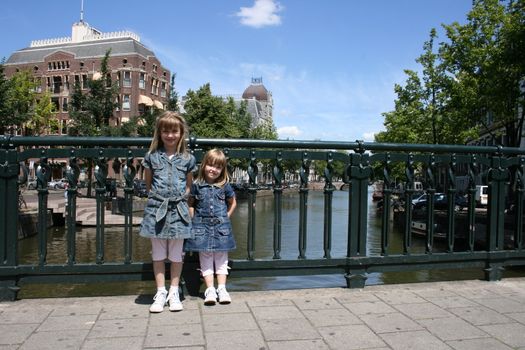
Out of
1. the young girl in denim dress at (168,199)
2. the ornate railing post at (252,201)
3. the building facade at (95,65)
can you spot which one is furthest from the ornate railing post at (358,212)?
the building facade at (95,65)

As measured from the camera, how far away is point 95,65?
67.6m

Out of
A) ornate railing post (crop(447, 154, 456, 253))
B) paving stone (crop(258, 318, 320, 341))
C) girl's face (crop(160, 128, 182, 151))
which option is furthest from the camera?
ornate railing post (crop(447, 154, 456, 253))

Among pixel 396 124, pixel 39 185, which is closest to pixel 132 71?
pixel 396 124

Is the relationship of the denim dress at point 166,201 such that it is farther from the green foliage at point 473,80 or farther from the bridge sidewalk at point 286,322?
the green foliage at point 473,80

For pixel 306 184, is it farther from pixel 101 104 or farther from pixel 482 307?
pixel 101 104

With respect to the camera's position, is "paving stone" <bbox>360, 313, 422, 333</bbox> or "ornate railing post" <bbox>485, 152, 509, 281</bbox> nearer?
"paving stone" <bbox>360, 313, 422, 333</bbox>

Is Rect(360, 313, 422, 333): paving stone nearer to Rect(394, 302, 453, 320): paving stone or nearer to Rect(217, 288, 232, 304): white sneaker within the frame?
Rect(394, 302, 453, 320): paving stone

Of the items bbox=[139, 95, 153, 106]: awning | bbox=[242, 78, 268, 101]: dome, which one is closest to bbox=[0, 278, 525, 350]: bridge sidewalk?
bbox=[139, 95, 153, 106]: awning

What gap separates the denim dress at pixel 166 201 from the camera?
3838mm

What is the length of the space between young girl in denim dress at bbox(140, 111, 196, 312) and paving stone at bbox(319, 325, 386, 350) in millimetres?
1222

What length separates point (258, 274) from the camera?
14.2 ft

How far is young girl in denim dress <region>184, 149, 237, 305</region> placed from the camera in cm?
404

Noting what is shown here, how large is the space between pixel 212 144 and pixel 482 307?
259 cm

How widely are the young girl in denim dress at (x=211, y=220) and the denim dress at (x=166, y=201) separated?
0.18 m
